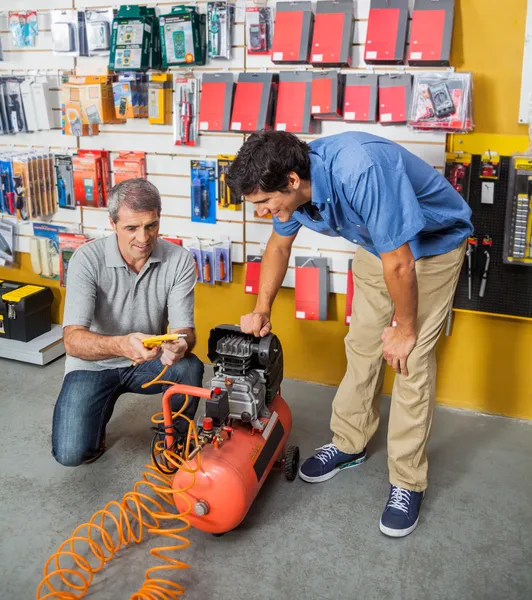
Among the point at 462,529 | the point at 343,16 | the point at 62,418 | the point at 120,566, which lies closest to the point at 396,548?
the point at 462,529

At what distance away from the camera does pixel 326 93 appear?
321 cm

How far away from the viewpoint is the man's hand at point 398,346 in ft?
7.29

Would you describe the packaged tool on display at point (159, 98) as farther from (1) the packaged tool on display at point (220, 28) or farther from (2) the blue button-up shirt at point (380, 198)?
(2) the blue button-up shirt at point (380, 198)

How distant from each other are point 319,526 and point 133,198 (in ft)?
4.73

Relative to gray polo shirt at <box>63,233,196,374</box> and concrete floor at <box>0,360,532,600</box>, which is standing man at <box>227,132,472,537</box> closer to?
concrete floor at <box>0,360,532,600</box>

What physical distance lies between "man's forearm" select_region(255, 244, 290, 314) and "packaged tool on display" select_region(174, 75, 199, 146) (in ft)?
4.01

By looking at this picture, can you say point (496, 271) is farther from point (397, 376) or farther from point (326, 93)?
point (326, 93)

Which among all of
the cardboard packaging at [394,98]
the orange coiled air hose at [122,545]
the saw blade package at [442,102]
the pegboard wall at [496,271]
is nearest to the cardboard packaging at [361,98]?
the cardboard packaging at [394,98]

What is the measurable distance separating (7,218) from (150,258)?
1.98m

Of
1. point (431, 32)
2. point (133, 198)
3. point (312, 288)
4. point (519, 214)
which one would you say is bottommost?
point (312, 288)

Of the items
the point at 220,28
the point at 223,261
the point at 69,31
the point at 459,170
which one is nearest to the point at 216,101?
the point at 220,28

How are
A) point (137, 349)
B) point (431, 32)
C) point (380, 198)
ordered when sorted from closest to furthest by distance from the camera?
point (380, 198), point (137, 349), point (431, 32)

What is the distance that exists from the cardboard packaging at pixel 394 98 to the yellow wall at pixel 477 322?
0.85ft

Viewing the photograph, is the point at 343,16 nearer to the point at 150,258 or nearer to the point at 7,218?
the point at 150,258
